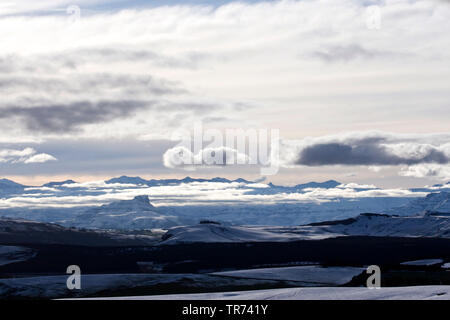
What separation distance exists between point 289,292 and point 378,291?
12007 millimetres

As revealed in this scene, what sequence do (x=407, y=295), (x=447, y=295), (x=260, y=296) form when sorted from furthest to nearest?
(x=260, y=296)
(x=407, y=295)
(x=447, y=295)

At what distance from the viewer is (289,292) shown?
89.6 m
